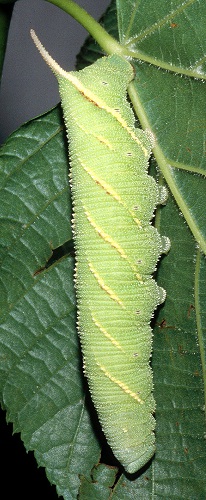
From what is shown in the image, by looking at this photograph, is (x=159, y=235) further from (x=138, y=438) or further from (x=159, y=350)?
(x=138, y=438)

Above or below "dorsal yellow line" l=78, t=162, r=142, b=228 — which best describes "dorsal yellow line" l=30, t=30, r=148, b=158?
above

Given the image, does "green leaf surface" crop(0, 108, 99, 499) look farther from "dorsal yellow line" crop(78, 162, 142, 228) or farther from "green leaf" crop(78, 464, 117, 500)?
"dorsal yellow line" crop(78, 162, 142, 228)

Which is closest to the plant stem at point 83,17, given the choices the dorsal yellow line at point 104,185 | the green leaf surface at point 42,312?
the green leaf surface at point 42,312

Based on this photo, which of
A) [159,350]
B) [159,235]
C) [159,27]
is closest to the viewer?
[159,27]

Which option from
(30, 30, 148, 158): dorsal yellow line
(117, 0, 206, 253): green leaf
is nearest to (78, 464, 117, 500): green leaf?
(117, 0, 206, 253): green leaf

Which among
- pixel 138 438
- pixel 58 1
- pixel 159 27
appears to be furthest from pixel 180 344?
pixel 58 1

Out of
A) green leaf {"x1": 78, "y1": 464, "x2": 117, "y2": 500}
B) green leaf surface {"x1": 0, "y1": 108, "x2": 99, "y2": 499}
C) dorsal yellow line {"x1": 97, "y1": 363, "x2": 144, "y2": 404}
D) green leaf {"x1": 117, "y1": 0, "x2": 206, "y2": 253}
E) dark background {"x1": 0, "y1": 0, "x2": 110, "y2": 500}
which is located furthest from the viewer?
dark background {"x1": 0, "y1": 0, "x2": 110, "y2": 500}

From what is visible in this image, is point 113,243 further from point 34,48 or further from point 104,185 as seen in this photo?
point 34,48
